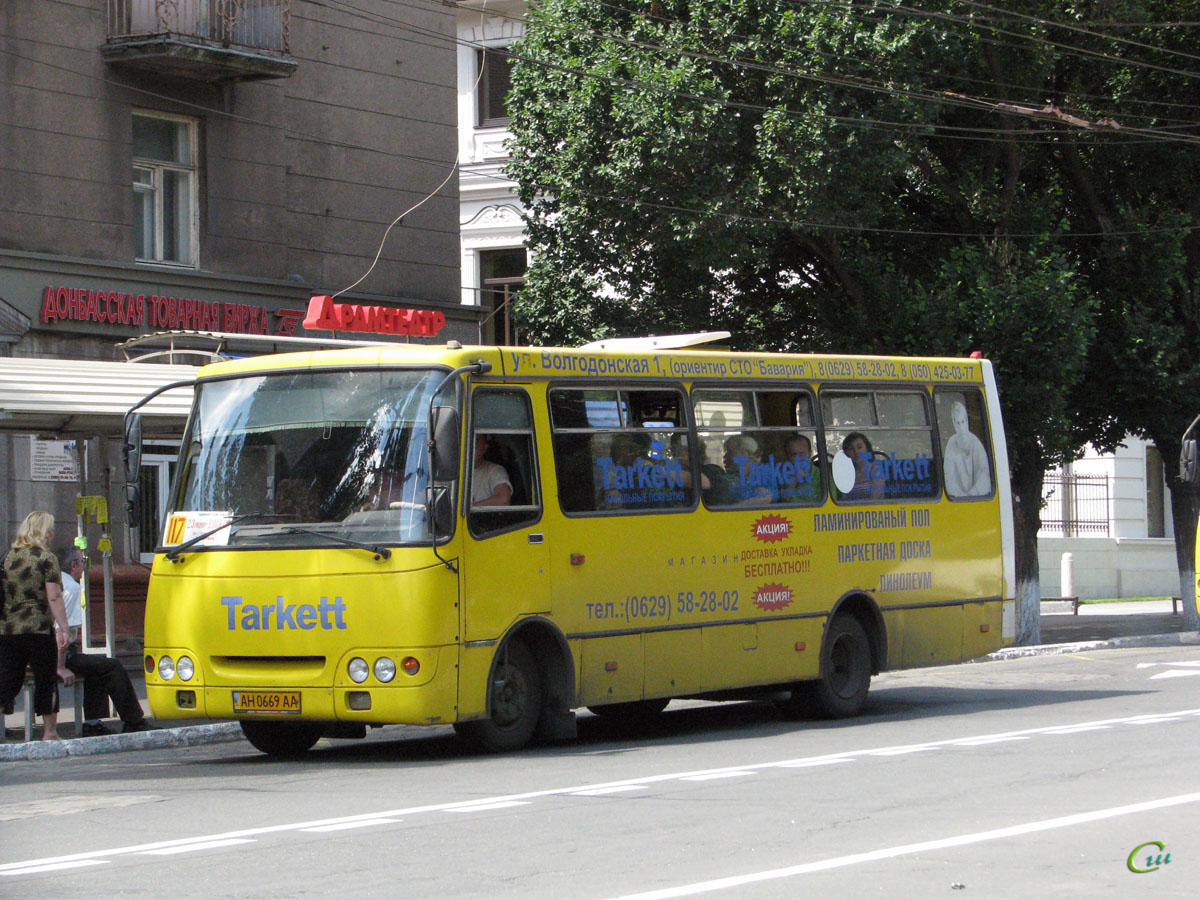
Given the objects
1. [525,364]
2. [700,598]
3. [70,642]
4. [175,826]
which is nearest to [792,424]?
[700,598]

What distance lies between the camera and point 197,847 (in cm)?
817

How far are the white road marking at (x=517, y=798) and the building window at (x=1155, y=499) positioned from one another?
86.1ft

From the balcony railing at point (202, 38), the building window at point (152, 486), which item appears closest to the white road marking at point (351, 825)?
the building window at point (152, 486)

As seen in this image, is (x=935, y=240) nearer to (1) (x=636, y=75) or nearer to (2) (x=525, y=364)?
(1) (x=636, y=75)

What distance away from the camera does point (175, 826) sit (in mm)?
8961

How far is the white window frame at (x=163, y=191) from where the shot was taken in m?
21.7

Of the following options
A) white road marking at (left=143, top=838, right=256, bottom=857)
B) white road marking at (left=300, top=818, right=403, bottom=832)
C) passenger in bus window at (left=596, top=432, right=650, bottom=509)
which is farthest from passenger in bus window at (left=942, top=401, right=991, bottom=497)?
white road marking at (left=143, top=838, right=256, bottom=857)

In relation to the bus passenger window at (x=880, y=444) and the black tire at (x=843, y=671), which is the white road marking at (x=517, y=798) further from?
the bus passenger window at (x=880, y=444)

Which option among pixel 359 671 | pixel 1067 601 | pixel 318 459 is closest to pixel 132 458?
pixel 318 459

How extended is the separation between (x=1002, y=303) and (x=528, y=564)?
11.4 m

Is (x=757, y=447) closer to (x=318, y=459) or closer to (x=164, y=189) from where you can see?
(x=318, y=459)

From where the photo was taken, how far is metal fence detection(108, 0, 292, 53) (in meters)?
21.2

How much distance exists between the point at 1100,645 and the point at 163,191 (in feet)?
44.5

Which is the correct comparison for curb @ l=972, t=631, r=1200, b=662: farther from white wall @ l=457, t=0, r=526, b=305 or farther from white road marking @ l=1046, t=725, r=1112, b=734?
white wall @ l=457, t=0, r=526, b=305
